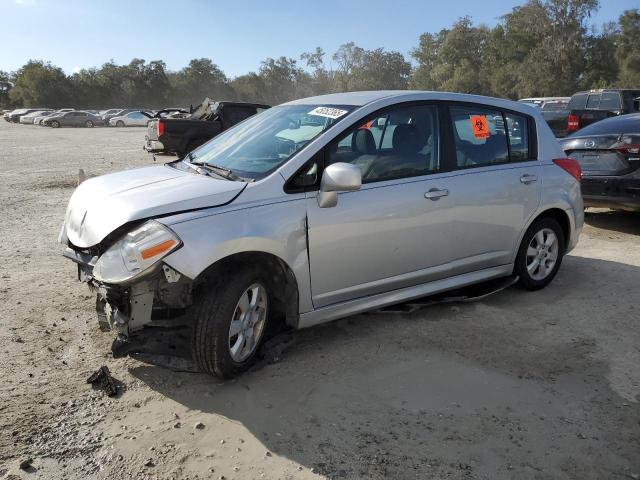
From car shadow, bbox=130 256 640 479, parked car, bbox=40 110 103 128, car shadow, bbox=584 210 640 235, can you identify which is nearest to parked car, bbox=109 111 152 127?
parked car, bbox=40 110 103 128

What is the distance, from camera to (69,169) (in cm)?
1455

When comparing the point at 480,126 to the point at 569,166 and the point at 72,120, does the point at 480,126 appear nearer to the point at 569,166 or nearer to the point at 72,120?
the point at 569,166

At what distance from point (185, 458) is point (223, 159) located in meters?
2.15

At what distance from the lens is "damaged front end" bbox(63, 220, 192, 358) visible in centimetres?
312

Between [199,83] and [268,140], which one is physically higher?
[199,83]

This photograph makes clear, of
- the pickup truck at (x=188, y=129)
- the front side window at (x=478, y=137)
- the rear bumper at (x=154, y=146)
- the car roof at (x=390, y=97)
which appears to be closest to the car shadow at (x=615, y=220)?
the front side window at (x=478, y=137)

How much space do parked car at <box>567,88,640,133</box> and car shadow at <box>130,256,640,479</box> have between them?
1125 cm

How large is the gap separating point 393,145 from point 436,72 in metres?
84.8

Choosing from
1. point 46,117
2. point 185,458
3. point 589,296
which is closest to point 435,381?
point 185,458

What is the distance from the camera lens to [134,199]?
344cm

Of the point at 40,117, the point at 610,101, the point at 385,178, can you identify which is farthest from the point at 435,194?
the point at 40,117

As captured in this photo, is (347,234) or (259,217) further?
(347,234)

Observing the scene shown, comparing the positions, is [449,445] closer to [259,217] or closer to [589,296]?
[259,217]

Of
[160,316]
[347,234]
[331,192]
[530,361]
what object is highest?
[331,192]
